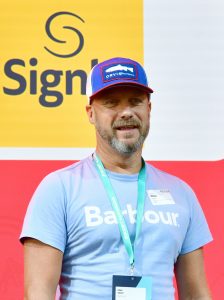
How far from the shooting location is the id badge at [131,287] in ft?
4.67

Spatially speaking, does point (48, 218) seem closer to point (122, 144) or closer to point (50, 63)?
point (122, 144)

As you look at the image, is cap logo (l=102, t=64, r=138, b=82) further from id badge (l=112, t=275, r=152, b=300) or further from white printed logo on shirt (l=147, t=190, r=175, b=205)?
id badge (l=112, t=275, r=152, b=300)

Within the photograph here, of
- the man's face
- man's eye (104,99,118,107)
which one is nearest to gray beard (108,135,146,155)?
the man's face

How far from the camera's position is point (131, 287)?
1.44 meters

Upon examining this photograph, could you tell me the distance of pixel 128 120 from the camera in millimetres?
1546

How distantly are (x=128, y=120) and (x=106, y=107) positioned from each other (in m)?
0.08

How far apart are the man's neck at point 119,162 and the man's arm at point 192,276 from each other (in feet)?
0.96

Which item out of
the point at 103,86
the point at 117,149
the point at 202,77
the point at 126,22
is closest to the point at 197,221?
the point at 117,149

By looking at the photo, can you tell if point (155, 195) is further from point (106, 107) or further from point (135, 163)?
point (106, 107)

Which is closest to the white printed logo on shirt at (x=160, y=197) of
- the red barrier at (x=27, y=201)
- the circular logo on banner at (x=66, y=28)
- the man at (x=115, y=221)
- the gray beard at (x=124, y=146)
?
the man at (x=115, y=221)

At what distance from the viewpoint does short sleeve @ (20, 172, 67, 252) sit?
143 cm

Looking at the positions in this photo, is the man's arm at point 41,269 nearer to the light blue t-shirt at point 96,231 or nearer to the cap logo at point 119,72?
the light blue t-shirt at point 96,231

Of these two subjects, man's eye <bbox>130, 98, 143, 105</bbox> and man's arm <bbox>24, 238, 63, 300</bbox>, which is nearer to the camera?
man's arm <bbox>24, 238, 63, 300</bbox>

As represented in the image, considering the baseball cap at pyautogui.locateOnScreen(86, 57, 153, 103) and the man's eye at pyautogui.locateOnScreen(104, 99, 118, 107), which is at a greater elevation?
the baseball cap at pyautogui.locateOnScreen(86, 57, 153, 103)
